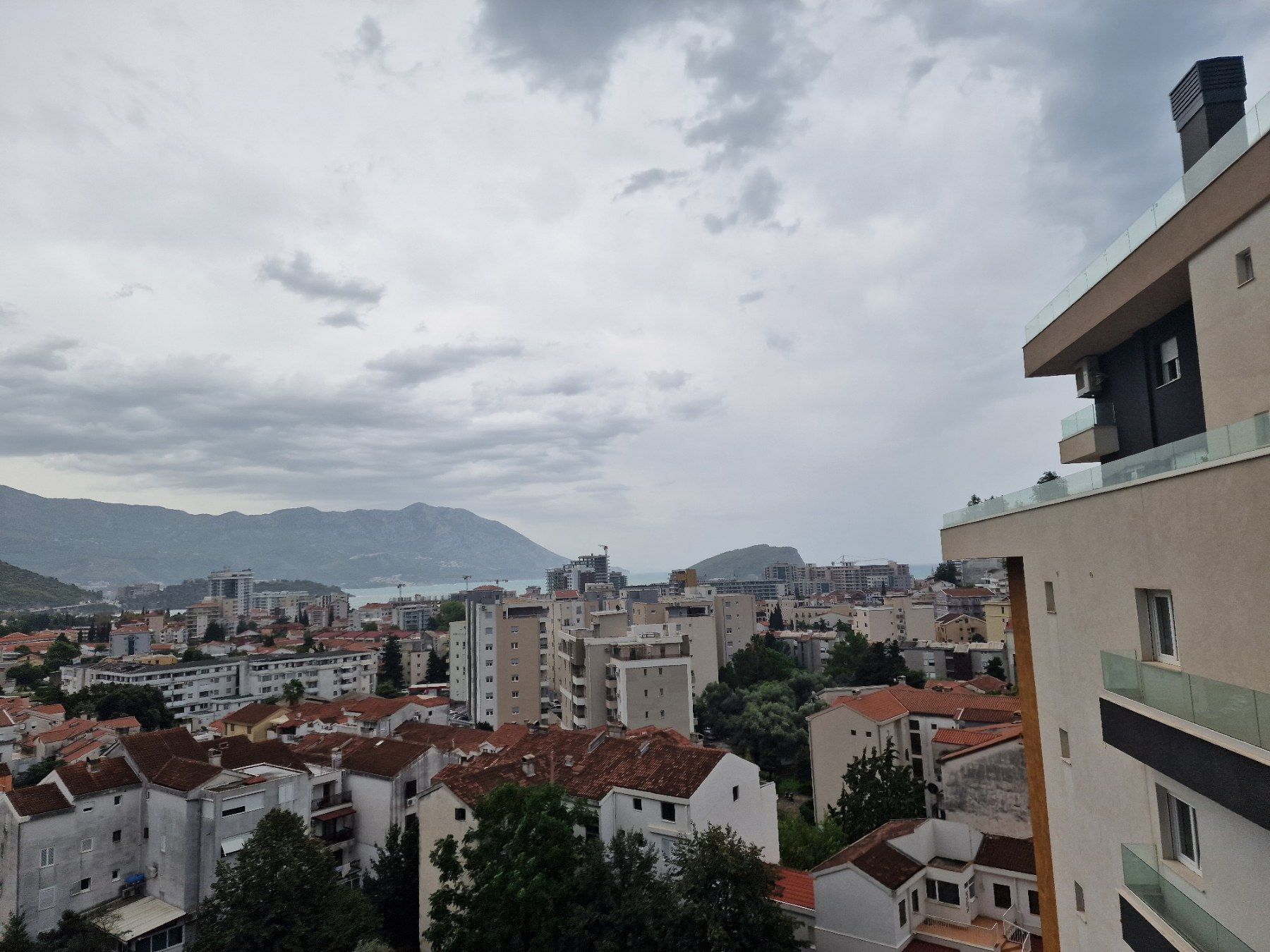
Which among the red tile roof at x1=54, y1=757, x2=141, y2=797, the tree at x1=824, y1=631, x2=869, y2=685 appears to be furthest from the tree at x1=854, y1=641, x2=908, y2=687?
the red tile roof at x1=54, y1=757, x2=141, y2=797

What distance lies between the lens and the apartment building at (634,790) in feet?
69.2

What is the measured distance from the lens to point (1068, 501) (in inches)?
372

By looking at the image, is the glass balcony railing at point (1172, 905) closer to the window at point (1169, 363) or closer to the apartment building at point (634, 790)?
the window at point (1169, 363)

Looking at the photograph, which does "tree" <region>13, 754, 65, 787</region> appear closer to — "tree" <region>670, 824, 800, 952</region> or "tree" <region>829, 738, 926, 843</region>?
"tree" <region>670, 824, 800, 952</region>

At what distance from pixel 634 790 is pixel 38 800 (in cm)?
2360

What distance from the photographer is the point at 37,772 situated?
1553 inches

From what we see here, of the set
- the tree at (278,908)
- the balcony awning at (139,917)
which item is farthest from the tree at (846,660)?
the balcony awning at (139,917)

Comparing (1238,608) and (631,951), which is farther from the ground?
(1238,608)

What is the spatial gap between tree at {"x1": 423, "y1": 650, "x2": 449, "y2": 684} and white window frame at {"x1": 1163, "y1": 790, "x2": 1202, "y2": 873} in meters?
82.9

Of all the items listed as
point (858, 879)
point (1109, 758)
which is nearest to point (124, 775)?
point (858, 879)

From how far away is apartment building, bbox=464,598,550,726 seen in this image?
5950 centimetres

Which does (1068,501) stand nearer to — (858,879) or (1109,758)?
(1109,758)

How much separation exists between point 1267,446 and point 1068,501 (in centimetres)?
399

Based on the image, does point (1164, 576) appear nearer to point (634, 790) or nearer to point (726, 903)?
point (726, 903)
